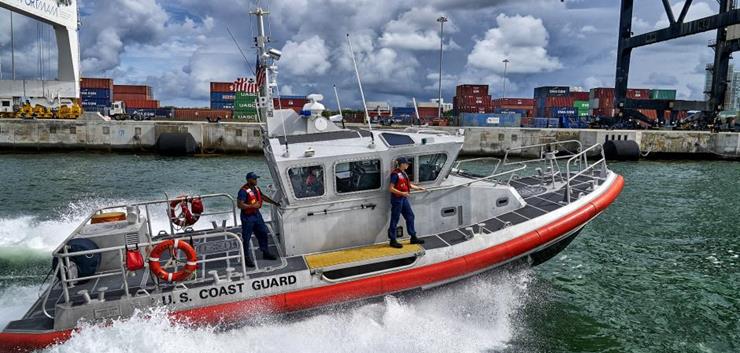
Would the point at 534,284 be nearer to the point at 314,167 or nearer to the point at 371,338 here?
the point at 371,338

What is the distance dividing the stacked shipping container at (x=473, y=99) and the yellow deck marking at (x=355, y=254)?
62469 mm

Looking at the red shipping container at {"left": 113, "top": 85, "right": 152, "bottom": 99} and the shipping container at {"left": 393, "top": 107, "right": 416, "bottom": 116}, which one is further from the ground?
the red shipping container at {"left": 113, "top": 85, "right": 152, "bottom": 99}

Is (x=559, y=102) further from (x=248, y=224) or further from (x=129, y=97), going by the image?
(x=248, y=224)

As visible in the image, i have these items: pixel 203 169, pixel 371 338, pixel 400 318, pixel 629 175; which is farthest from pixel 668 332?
pixel 203 169

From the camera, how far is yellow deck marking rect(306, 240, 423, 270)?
6.51 m

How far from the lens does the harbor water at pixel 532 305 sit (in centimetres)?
607

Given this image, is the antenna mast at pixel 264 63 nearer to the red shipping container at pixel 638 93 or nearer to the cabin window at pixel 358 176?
the cabin window at pixel 358 176

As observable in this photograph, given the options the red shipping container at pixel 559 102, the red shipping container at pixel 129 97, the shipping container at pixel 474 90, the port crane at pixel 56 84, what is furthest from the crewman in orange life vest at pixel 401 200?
the red shipping container at pixel 129 97

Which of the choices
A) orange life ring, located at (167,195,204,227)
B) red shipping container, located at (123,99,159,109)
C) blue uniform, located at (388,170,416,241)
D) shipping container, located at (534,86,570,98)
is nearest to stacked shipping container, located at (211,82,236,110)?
red shipping container, located at (123,99,159,109)

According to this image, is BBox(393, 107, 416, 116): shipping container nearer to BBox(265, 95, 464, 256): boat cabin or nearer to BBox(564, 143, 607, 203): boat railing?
BBox(564, 143, 607, 203): boat railing

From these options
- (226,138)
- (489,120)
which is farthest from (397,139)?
(489,120)

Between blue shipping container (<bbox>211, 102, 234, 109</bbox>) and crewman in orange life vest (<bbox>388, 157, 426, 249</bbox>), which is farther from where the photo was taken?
blue shipping container (<bbox>211, 102, 234, 109</bbox>)

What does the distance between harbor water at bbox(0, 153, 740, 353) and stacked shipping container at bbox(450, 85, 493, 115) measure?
53398 mm

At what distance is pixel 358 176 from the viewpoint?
22.6 feet
